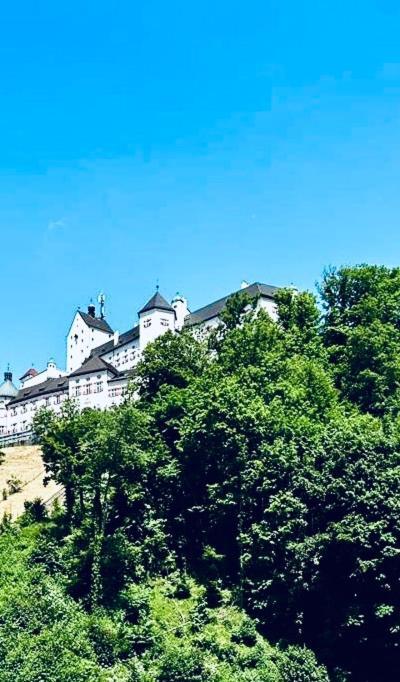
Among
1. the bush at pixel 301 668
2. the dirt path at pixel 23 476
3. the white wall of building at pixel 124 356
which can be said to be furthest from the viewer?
the white wall of building at pixel 124 356

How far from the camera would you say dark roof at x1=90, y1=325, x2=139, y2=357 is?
98438 mm

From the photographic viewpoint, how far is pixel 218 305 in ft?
300

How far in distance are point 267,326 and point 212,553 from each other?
16.1 metres

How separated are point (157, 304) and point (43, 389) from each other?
2316cm

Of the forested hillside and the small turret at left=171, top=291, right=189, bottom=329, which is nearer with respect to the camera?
the forested hillside

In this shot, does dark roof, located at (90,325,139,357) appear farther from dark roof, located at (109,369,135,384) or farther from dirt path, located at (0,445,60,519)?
dirt path, located at (0,445,60,519)

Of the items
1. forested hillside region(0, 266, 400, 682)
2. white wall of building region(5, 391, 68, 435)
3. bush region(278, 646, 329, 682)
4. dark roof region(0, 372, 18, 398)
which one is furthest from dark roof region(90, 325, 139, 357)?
bush region(278, 646, 329, 682)

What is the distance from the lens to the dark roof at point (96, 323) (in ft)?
369

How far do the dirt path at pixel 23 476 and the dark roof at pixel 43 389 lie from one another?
931 inches

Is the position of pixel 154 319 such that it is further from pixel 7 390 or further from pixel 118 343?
pixel 7 390

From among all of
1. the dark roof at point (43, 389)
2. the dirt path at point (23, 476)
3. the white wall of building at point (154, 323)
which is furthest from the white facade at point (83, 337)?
the dirt path at point (23, 476)

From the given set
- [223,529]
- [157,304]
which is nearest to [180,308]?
[157,304]

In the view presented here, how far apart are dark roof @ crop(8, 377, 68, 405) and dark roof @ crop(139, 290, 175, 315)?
16.4 m

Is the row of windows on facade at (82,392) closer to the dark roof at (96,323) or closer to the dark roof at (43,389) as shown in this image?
the dark roof at (43,389)
